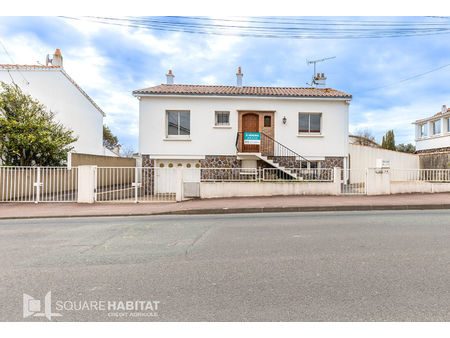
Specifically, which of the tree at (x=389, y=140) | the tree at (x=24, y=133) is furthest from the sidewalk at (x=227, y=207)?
the tree at (x=389, y=140)

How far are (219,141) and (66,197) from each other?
8245 mm

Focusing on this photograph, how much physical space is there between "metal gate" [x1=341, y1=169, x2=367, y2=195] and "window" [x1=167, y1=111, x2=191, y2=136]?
9.13 meters

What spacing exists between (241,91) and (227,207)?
8.70 meters

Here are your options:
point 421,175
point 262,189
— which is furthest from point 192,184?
point 421,175

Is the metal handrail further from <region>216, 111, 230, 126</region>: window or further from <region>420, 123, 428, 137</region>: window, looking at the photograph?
<region>420, 123, 428, 137</region>: window

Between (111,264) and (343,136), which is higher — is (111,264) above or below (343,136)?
below

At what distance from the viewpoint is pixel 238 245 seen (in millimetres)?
4684

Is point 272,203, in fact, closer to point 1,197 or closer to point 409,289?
point 409,289

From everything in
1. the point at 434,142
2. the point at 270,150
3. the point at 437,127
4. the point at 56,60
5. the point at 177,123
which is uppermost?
the point at 56,60

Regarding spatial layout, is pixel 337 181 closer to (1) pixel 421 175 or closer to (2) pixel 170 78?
(1) pixel 421 175

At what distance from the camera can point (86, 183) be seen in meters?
10.7

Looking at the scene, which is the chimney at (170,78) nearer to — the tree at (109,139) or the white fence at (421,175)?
the white fence at (421,175)

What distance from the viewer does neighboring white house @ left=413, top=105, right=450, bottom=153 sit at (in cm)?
2008

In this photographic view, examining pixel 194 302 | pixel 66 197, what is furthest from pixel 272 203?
pixel 66 197
